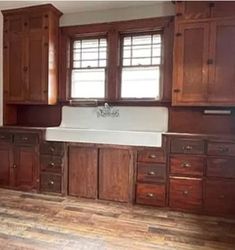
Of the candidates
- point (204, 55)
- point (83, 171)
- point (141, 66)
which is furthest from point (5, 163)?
point (204, 55)

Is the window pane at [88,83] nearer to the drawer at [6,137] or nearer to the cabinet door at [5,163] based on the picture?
the drawer at [6,137]

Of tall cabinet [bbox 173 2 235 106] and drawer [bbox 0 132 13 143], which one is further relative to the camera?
drawer [bbox 0 132 13 143]

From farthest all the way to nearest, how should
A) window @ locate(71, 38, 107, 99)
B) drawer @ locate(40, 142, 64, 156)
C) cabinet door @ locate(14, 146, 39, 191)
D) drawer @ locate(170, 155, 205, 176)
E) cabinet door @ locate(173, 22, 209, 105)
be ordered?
window @ locate(71, 38, 107, 99) < cabinet door @ locate(14, 146, 39, 191) < drawer @ locate(40, 142, 64, 156) < cabinet door @ locate(173, 22, 209, 105) < drawer @ locate(170, 155, 205, 176)

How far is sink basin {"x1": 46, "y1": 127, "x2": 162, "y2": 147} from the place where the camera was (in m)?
2.92

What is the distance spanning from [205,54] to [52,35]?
2016 millimetres

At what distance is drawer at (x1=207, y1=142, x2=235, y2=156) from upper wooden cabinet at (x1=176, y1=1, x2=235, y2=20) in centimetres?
143

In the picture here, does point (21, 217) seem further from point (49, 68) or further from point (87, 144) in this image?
point (49, 68)

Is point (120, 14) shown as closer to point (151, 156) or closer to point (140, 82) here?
point (140, 82)

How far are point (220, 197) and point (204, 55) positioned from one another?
1.59m

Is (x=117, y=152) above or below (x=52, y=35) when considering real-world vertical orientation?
below

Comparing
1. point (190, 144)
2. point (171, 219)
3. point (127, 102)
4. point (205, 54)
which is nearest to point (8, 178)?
point (127, 102)

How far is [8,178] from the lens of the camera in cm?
353

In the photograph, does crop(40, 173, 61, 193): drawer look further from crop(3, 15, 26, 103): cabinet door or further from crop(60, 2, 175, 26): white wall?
crop(60, 2, 175, 26): white wall

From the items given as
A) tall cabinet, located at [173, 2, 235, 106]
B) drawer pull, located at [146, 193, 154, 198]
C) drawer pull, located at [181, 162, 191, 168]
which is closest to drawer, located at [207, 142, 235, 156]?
drawer pull, located at [181, 162, 191, 168]
